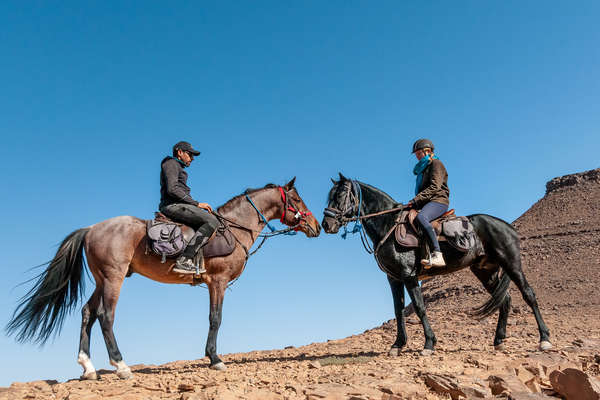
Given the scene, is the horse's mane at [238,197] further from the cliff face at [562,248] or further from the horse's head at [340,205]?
the cliff face at [562,248]

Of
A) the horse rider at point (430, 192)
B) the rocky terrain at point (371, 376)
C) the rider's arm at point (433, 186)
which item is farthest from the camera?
the rider's arm at point (433, 186)

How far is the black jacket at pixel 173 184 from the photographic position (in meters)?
8.65

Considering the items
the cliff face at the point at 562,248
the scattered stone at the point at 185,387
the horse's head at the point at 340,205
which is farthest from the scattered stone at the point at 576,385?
the cliff face at the point at 562,248

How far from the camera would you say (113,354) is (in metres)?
7.76

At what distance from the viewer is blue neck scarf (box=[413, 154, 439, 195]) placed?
32.8 ft

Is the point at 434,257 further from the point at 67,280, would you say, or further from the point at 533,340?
the point at 67,280

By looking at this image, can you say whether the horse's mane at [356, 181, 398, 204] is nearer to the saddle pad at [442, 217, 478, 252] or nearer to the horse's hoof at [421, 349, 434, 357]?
the saddle pad at [442, 217, 478, 252]

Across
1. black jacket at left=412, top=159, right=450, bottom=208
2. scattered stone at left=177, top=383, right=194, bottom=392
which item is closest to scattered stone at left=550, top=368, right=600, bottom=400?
black jacket at left=412, top=159, right=450, bottom=208

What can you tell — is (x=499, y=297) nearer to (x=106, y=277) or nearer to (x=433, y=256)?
(x=433, y=256)

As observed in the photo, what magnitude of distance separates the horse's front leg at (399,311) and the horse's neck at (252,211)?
2558mm

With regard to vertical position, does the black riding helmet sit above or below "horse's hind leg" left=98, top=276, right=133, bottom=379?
above

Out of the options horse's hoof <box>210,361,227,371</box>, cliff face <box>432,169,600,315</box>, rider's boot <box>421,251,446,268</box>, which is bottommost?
horse's hoof <box>210,361,227,371</box>

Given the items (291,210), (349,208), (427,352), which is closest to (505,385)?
(427,352)

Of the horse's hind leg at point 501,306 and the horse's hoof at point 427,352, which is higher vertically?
the horse's hind leg at point 501,306
